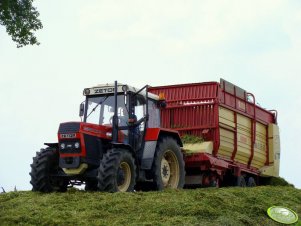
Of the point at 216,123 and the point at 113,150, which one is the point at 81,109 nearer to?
the point at 113,150

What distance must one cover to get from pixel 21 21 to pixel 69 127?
705 cm

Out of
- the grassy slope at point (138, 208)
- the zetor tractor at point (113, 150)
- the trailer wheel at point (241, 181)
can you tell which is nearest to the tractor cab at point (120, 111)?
the zetor tractor at point (113, 150)

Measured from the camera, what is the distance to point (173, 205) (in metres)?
10.4

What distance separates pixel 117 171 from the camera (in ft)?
38.8

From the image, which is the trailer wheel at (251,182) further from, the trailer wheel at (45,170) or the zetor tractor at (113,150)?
the trailer wheel at (45,170)

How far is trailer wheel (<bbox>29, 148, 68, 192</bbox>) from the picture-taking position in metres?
12.5

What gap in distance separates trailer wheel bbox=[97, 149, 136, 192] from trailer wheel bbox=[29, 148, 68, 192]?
156 centimetres

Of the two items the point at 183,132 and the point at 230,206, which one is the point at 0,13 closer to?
the point at 183,132

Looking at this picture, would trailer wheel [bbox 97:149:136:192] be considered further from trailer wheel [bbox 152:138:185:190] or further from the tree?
the tree

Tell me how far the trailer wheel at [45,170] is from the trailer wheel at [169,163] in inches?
89.3

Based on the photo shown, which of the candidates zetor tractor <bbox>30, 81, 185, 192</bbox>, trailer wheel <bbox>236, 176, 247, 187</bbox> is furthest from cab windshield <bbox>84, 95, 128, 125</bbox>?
trailer wheel <bbox>236, 176, 247, 187</bbox>

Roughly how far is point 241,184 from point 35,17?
27.9 feet

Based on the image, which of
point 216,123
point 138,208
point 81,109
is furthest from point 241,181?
point 138,208

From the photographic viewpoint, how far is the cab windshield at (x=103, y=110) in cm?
1320
